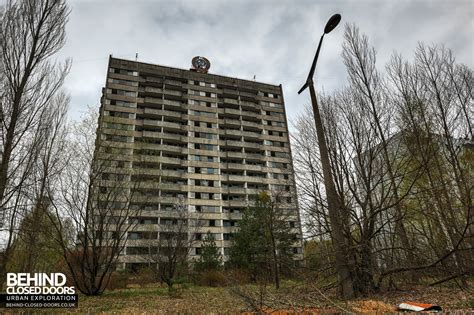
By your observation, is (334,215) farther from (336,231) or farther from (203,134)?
(203,134)

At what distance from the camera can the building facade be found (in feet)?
152

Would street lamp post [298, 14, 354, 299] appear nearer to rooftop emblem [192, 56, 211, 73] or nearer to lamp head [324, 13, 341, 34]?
lamp head [324, 13, 341, 34]

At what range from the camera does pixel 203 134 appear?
53281mm

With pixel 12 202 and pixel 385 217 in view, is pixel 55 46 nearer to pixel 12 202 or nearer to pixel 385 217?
pixel 12 202

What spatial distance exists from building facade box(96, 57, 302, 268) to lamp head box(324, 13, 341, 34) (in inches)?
1429

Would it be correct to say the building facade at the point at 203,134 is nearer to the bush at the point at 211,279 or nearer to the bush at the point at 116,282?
the bush at the point at 116,282

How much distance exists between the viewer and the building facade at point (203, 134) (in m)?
46.4

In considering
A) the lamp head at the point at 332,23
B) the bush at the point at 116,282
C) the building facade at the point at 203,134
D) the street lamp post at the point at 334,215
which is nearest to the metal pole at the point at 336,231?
the street lamp post at the point at 334,215

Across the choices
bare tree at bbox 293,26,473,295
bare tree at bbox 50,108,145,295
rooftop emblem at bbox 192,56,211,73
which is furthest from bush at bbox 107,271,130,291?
rooftop emblem at bbox 192,56,211,73

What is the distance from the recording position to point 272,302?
6.68 m

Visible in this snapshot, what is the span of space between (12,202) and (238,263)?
23105mm

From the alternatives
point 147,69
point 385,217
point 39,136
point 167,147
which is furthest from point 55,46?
point 147,69

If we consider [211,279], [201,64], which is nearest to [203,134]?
[201,64]

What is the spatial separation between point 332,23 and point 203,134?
47.1 meters
